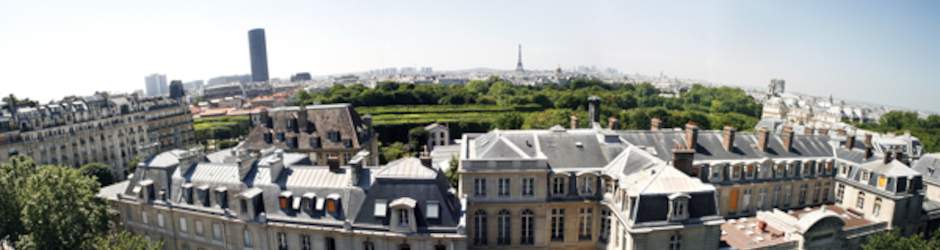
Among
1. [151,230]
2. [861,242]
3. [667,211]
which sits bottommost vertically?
[861,242]

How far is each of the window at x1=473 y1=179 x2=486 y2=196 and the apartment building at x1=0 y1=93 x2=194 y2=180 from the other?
3610 centimetres

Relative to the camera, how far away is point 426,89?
126562 millimetres

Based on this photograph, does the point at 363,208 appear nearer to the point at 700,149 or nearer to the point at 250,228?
the point at 250,228

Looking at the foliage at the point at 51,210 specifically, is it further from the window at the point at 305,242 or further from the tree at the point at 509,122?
the tree at the point at 509,122

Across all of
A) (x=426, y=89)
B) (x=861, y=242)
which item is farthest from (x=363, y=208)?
(x=426, y=89)

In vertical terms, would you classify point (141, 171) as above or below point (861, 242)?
above

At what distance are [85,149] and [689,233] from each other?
237ft

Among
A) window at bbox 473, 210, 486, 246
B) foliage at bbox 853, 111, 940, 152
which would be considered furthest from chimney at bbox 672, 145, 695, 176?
foliage at bbox 853, 111, 940, 152

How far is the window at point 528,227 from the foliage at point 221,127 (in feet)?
257

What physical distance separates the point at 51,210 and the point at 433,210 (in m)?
24.5

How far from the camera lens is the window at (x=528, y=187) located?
2886 cm

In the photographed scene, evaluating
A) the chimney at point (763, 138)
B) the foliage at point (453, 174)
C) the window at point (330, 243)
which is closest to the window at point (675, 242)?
the chimney at point (763, 138)

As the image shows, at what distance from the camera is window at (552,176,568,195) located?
2956 cm

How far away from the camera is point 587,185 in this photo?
29766 mm
